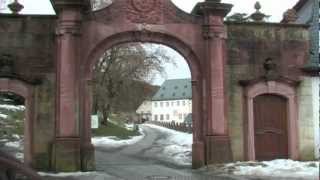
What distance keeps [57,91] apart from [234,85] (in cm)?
651

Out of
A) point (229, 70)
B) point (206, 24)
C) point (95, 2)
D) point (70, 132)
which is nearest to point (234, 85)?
point (229, 70)

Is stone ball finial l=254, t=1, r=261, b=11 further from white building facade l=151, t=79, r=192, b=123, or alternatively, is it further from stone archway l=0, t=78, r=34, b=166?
white building facade l=151, t=79, r=192, b=123

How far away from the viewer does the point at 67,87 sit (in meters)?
20.0

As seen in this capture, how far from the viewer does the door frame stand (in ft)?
70.4

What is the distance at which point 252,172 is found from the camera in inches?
698

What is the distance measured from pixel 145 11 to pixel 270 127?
642cm

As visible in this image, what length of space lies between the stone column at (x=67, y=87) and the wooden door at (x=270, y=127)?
266 inches

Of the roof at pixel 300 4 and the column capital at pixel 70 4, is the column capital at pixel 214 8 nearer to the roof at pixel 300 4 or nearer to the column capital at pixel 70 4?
the column capital at pixel 70 4

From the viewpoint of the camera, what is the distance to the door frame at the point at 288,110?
21469 mm

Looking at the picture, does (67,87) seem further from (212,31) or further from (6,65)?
(212,31)

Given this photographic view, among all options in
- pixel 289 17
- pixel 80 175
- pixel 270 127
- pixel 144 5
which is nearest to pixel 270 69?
pixel 270 127

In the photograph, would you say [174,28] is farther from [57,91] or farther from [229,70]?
[57,91]

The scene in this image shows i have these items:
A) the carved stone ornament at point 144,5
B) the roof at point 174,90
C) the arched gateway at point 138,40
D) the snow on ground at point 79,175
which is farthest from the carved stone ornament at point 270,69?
the roof at point 174,90

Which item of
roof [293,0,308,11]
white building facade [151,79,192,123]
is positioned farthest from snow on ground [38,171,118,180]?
white building facade [151,79,192,123]
